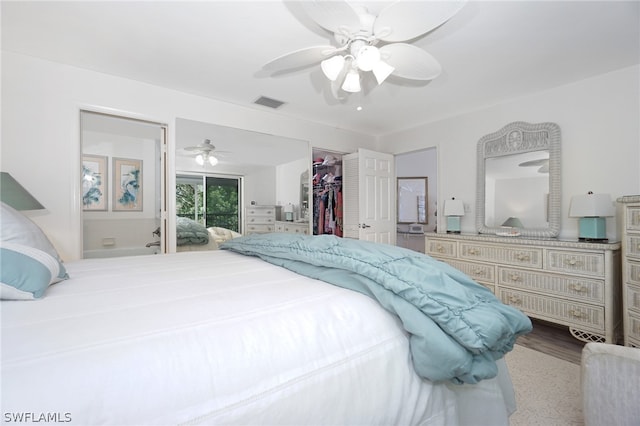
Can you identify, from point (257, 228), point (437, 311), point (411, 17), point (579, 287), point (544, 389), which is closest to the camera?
point (437, 311)

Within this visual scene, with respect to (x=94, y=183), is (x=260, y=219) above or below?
below

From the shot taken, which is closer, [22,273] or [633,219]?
[22,273]

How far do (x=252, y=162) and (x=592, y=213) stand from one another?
340 cm

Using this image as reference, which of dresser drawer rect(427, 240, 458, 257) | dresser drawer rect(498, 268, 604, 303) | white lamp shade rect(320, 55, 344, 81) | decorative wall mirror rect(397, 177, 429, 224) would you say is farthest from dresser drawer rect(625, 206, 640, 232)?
decorative wall mirror rect(397, 177, 429, 224)

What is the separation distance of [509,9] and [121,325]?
2513 mm

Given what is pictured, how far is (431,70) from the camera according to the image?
1902 mm

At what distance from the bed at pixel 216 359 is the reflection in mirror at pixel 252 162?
7.12 feet

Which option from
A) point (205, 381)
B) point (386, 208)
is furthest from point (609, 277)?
point (205, 381)

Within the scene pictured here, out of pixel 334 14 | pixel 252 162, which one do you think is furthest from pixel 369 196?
pixel 334 14

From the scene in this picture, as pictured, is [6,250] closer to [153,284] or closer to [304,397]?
[153,284]

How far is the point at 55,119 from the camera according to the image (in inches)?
94.9

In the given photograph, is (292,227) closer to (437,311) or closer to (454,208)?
(454,208)

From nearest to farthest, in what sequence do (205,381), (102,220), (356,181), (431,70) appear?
(205,381) → (431,70) → (102,220) → (356,181)

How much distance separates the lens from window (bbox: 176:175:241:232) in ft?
10.00
